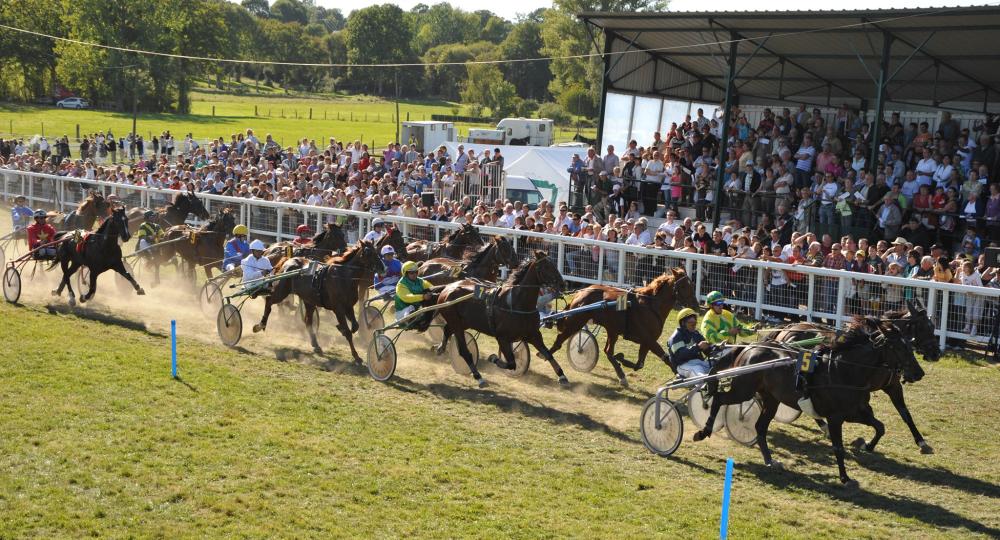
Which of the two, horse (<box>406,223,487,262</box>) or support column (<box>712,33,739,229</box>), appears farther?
support column (<box>712,33,739,229</box>)

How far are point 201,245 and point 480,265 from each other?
652 centimetres

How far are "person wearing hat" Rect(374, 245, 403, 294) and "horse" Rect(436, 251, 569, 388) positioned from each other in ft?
8.33

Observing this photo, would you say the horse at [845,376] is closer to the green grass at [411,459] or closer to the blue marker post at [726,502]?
the green grass at [411,459]

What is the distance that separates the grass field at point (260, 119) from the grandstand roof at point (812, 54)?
37.2m

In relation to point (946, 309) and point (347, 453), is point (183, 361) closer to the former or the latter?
point (347, 453)

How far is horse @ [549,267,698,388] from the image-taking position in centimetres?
1398

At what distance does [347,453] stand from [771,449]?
4.61 meters

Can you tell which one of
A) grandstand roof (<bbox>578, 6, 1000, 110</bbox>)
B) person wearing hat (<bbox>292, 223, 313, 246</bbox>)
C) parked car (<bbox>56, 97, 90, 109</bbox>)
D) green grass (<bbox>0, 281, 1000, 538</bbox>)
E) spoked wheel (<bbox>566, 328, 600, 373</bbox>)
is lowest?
green grass (<bbox>0, 281, 1000, 538</bbox>)

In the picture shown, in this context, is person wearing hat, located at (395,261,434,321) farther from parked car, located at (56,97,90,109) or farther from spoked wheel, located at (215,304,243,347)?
parked car, located at (56,97,90,109)

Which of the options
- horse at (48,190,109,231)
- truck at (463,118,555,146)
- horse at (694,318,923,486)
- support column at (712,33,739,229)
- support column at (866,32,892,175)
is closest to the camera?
horse at (694,318,923,486)

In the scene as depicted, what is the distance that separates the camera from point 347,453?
11039mm

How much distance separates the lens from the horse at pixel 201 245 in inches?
Result: 785

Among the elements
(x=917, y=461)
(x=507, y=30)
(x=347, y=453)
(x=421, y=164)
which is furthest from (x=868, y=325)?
(x=507, y=30)

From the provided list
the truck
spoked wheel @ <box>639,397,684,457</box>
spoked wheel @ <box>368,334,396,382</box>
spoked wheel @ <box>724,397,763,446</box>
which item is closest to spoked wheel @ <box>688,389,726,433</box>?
spoked wheel @ <box>724,397,763,446</box>
